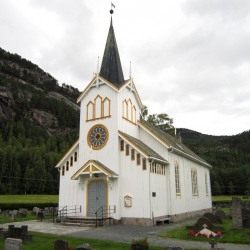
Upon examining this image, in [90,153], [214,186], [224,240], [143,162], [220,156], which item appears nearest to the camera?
[224,240]

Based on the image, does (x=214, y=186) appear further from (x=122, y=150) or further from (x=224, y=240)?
(x=224, y=240)

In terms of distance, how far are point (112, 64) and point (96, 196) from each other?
12.3 metres

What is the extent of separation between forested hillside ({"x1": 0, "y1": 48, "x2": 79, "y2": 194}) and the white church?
5693 centimetres

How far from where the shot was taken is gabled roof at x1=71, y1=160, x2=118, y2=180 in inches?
836

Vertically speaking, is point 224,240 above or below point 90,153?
below

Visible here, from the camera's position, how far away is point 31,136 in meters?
139

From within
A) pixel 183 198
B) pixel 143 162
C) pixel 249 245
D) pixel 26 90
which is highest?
pixel 26 90

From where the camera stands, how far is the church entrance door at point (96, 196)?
2189 cm

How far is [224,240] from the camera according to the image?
44.1 ft

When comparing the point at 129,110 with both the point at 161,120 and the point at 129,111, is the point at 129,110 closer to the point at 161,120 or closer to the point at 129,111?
the point at 129,111

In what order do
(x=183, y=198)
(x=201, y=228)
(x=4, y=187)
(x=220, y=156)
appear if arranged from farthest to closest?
(x=220, y=156), (x=4, y=187), (x=183, y=198), (x=201, y=228)

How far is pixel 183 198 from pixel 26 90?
16934 cm

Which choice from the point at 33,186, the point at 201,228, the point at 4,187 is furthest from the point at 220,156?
the point at 201,228

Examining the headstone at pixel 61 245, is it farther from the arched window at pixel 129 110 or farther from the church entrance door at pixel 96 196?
the arched window at pixel 129 110
